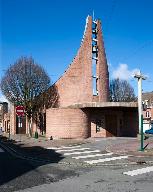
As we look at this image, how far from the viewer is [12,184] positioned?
11453 mm

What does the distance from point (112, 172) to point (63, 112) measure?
18.8 m

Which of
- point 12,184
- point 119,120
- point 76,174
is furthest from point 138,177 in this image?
point 119,120

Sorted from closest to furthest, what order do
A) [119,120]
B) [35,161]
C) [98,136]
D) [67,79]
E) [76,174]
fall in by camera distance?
[76,174] → [35,161] → [98,136] → [119,120] → [67,79]

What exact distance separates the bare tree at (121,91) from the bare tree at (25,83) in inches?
995

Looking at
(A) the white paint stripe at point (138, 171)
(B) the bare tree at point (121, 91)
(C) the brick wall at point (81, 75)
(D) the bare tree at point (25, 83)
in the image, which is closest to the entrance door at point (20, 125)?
(D) the bare tree at point (25, 83)

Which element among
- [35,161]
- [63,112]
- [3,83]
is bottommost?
[35,161]

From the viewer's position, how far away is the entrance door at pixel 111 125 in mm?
35656

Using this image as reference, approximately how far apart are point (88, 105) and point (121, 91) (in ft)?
119

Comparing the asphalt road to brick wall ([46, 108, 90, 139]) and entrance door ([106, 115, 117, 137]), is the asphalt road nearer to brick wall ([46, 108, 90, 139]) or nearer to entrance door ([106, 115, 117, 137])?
brick wall ([46, 108, 90, 139])

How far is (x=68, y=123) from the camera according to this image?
32.2 metres

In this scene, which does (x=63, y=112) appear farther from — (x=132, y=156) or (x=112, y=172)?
(x=112, y=172)

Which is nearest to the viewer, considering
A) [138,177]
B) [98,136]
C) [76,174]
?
[138,177]

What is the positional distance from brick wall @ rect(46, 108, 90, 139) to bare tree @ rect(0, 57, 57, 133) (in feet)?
33.1

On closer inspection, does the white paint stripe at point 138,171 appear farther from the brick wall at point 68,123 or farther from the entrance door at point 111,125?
the entrance door at point 111,125
